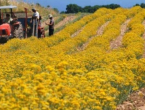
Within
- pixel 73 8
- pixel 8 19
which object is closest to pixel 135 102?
pixel 8 19

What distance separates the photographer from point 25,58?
11141 mm

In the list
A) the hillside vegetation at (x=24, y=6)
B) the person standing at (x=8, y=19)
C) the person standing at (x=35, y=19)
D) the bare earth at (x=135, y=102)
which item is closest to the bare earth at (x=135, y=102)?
the bare earth at (x=135, y=102)

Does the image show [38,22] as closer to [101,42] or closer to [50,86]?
[101,42]

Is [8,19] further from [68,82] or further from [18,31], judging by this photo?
[68,82]

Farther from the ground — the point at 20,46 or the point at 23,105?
the point at 23,105

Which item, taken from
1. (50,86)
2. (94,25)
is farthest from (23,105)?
(94,25)

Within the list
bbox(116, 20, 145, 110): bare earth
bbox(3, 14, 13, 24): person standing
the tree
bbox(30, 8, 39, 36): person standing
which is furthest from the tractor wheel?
the tree

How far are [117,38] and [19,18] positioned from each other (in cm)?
564

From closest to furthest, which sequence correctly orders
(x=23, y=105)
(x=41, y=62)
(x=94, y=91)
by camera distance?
(x=23, y=105) → (x=94, y=91) → (x=41, y=62)

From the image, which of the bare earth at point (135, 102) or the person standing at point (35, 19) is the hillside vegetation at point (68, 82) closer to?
the bare earth at point (135, 102)

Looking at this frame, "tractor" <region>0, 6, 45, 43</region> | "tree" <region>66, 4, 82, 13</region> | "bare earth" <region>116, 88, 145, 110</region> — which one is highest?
"tractor" <region>0, 6, 45, 43</region>

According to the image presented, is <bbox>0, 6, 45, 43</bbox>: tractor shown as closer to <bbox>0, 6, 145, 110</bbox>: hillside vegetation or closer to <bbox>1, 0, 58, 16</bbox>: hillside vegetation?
<bbox>0, 6, 145, 110</bbox>: hillside vegetation

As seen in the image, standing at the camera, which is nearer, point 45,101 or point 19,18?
point 45,101

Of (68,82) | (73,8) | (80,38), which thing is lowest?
(73,8)
